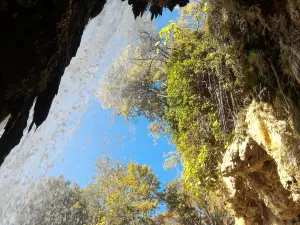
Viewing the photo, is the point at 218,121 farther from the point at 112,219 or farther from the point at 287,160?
the point at 112,219

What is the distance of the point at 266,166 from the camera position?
23.9 ft

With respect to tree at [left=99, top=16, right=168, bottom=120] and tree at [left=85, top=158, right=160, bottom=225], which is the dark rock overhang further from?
tree at [left=85, top=158, right=160, bottom=225]

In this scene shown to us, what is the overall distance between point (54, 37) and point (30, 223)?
22.8 meters

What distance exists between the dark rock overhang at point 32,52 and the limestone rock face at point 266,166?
4.32 m

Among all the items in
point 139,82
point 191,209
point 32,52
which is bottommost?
point 32,52

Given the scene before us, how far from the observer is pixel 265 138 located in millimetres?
6379

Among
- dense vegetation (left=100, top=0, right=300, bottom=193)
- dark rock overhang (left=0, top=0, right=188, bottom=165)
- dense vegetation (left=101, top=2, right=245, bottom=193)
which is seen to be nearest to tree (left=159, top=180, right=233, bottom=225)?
dense vegetation (left=101, top=2, right=245, bottom=193)

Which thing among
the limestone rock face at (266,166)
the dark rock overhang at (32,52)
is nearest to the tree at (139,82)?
the limestone rock face at (266,166)

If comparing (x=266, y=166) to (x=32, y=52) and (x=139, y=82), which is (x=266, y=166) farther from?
(x=139, y=82)

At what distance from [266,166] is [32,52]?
19.2 feet

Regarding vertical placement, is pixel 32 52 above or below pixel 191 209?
below

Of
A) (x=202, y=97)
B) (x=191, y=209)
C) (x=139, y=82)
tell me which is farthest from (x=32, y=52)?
(x=191, y=209)

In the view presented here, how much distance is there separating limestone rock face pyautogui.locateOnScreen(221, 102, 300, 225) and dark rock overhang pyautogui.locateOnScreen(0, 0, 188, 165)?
14.2ft

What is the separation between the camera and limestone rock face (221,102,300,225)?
19.3 feet
